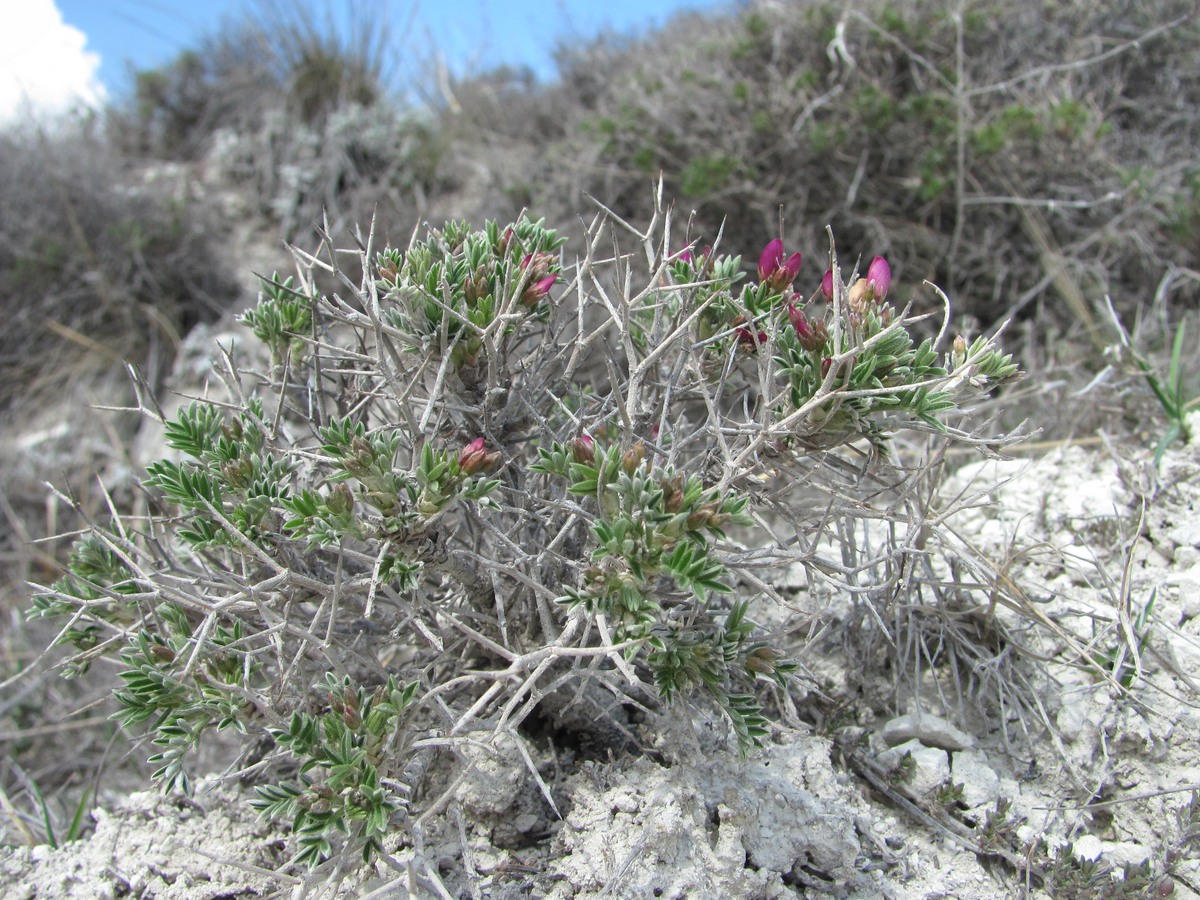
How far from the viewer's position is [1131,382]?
275cm

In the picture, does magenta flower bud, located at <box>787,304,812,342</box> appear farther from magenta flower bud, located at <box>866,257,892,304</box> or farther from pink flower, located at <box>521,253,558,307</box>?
pink flower, located at <box>521,253,558,307</box>

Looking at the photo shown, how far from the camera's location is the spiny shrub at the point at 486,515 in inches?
53.6

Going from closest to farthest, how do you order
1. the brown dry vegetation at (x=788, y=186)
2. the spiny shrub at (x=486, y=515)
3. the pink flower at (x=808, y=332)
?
1. the spiny shrub at (x=486, y=515)
2. the pink flower at (x=808, y=332)
3. the brown dry vegetation at (x=788, y=186)

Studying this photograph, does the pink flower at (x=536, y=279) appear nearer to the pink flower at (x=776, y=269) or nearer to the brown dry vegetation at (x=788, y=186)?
the pink flower at (x=776, y=269)

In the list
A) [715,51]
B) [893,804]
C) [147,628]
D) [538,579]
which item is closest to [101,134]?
[715,51]

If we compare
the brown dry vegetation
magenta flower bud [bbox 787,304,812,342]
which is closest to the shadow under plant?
magenta flower bud [bbox 787,304,812,342]

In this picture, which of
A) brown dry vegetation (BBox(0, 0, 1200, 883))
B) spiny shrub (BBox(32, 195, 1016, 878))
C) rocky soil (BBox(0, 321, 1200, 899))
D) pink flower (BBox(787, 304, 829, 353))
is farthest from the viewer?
brown dry vegetation (BBox(0, 0, 1200, 883))

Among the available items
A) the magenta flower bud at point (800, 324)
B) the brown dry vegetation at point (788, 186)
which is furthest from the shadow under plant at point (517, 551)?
the brown dry vegetation at point (788, 186)

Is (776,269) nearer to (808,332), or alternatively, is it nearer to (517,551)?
(808,332)

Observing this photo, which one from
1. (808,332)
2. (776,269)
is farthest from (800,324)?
(776,269)

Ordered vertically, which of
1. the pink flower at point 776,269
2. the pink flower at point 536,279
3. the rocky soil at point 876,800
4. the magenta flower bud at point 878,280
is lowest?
the rocky soil at point 876,800

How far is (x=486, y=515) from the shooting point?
1.66 m

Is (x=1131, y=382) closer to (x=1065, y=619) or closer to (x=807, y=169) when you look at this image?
(x=1065, y=619)

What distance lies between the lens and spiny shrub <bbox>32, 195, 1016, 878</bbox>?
136 cm
